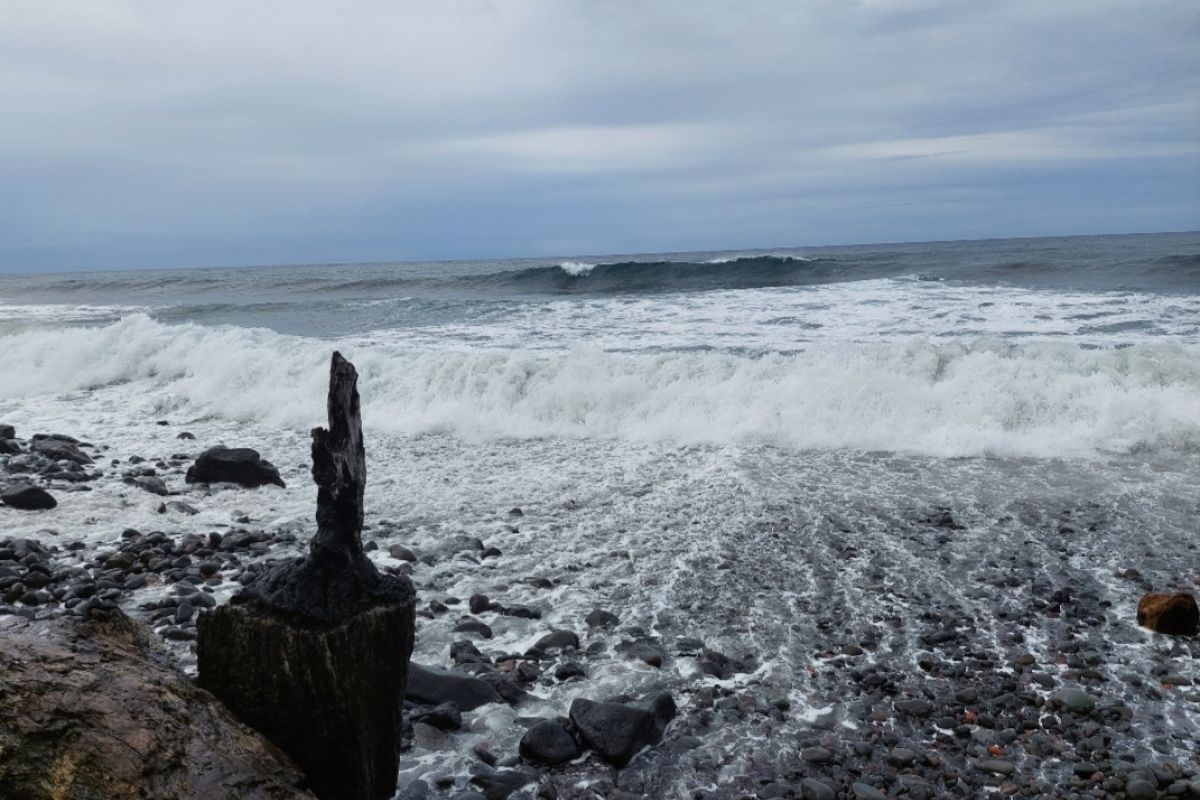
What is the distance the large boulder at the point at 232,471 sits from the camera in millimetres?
9016

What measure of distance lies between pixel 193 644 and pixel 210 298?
37.3m

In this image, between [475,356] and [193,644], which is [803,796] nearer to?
[193,644]

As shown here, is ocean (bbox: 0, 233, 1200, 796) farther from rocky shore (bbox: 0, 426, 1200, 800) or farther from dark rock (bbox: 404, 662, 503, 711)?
dark rock (bbox: 404, 662, 503, 711)

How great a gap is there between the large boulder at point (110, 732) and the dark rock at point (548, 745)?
1177mm

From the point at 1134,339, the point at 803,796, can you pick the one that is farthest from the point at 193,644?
the point at 1134,339

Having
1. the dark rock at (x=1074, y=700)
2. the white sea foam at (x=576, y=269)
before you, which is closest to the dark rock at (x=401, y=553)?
the dark rock at (x=1074, y=700)

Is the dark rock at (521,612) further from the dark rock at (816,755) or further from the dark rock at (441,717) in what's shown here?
the dark rock at (816,755)

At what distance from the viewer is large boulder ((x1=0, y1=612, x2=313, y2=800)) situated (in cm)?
272

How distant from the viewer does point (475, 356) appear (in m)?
14.1

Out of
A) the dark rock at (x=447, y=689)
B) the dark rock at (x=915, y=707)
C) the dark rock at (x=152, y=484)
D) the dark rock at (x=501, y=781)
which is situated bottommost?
the dark rock at (x=915, y=707)

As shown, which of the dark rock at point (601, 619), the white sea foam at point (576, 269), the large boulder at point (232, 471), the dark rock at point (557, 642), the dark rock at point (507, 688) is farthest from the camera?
the white sea foam at point (576, 269)

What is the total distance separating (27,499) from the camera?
7988 millimetres

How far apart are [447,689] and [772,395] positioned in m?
8.12

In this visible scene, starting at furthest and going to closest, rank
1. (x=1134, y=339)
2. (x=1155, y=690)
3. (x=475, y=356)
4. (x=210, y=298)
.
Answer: (x=210, y=298) < (x=1134, y=339) < (x=475, y=356) < (x=1155, y=690)
